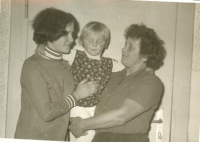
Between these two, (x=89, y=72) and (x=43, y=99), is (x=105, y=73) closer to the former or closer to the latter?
(x=89, y=72)

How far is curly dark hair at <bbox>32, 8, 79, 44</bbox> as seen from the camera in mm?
1011

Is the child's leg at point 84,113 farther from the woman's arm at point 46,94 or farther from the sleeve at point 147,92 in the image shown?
the sleeve at point 147,92

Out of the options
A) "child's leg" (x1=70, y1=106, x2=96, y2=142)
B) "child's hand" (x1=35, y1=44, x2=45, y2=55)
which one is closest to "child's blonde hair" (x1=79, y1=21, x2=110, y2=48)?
"child's hand" (x1=35, y1=44, x2=45, y2=55)

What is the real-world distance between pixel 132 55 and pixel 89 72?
172 millimetres

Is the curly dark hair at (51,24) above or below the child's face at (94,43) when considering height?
above

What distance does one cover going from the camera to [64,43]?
1.01 metres

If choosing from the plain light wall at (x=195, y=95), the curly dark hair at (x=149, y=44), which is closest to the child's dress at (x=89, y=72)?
the curly dark hair at (x=149, y=44)

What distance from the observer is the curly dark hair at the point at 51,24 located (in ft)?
3.32

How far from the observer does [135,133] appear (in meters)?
0.97

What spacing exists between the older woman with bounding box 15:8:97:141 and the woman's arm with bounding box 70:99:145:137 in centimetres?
6

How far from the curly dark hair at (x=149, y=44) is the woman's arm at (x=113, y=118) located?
0.16 meters

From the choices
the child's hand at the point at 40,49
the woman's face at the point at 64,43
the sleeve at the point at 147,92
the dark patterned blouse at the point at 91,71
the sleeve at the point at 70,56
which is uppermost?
the woman's face at the point at 64,43

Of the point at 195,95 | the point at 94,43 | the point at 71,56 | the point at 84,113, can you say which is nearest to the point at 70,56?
the point at 71,56

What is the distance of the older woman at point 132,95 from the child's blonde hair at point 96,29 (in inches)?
2.8
